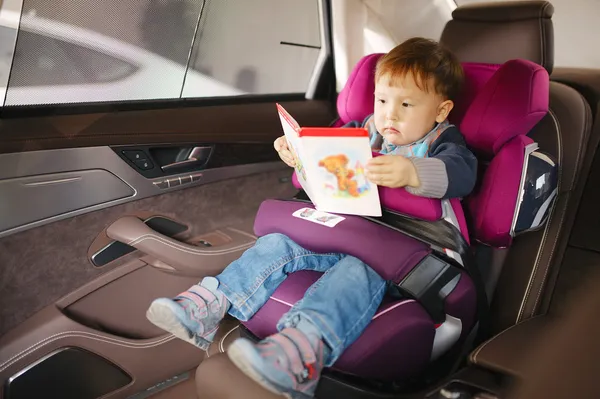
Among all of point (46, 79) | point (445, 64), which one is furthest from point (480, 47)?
point (46, 79)

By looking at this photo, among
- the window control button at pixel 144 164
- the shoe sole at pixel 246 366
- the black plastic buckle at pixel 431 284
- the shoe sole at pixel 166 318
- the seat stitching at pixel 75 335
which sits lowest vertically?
the seat stitching at pixel 75 335

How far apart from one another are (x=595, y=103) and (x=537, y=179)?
1.22 ft

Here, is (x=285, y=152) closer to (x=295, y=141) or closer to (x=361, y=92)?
(x=295, y=141)

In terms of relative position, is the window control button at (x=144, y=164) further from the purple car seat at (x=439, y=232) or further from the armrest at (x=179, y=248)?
the purple car seat at (x=439, y=232)

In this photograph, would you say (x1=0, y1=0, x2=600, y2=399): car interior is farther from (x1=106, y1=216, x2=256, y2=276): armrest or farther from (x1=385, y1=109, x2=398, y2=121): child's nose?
(x1=385, y1=109, x2=398, y2=121): child's nose

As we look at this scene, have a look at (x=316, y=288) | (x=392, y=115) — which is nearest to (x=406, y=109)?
(x=392, y=115)

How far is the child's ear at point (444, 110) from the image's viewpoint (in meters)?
1.61

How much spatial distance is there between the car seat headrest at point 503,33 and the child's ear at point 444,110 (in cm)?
31

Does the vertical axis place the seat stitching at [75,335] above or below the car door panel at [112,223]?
below

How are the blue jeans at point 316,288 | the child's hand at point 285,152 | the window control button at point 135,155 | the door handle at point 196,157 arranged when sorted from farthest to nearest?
the door handle at point 196,157 → the window control button at point 135,155 → the child's hand at point 285,152 → the blue jeans at point 316,288

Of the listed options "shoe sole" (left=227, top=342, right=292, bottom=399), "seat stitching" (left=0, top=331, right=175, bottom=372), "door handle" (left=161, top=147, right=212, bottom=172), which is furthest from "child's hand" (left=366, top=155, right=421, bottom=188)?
"seat stitching" (left=0, top=331, right=175, bottom=372)

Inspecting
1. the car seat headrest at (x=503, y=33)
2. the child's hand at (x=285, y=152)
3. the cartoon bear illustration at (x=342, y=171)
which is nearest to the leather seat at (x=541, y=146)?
the car seat headrest at (x=503, y=33)

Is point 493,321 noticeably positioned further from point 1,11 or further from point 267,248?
point 1,11

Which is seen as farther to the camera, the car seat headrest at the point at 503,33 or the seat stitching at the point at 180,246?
the seat stitching at the point at 180,246
